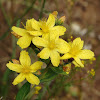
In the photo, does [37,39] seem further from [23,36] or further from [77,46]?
[77,46]

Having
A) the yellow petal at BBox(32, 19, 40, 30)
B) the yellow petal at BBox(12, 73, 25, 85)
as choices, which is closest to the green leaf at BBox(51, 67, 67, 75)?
the yellow petal at BBox(12, 73, 25, 85)

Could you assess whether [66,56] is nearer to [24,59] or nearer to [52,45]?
[52,45]

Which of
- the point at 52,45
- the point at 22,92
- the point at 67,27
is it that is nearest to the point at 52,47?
the point at 52,45

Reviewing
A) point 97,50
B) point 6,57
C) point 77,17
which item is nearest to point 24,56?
point 6,57

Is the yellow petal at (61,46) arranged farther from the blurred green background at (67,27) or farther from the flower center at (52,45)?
the blurred green background at (67,27)

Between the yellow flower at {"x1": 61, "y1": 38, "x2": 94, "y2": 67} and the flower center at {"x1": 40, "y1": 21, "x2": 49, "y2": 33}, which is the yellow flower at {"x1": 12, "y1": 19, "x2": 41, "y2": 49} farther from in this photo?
the yellow flower at {"x1": 61, "y1": 38, "x2": 94, "y2": 67}

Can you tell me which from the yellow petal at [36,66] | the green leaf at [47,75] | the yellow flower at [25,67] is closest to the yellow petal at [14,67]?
the yellow flower at [25,67]

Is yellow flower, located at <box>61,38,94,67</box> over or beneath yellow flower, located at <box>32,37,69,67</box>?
beneath
